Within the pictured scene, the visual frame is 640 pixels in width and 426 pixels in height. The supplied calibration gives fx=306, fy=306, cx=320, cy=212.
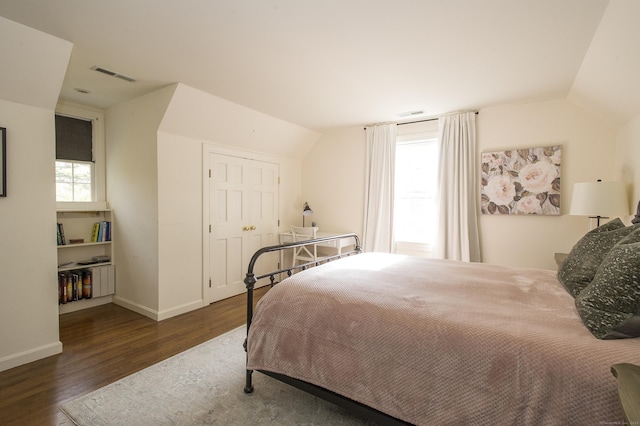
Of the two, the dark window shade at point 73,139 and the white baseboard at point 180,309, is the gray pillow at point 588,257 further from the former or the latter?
the dark window shade at point 73,139

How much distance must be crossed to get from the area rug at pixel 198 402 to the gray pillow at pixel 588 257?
1457 mm

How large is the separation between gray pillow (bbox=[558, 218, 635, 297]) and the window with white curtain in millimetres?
2004

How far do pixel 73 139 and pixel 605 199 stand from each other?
5.38 meters

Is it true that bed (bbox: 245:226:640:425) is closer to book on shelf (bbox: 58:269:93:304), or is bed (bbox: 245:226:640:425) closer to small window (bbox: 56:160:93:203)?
book on shelf (bbox: 58:269:93:304)

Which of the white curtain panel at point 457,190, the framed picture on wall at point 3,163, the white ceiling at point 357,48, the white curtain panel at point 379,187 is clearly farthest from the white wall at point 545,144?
the framed picture on wall at point 3,163

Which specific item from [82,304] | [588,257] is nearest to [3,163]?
[82,304]

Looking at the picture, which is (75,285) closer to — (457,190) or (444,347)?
(444,347)

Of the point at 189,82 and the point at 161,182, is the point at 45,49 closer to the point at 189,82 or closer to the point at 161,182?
the point at 189,82

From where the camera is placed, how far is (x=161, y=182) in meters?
3.28

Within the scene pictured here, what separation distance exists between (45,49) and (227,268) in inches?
109

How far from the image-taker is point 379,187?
4301mm

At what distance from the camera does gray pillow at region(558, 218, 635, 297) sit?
167 cm

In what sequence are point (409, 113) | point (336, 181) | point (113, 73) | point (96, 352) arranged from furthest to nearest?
point (336, 181)
point (409, 113)
point (113, 73)
point (96, 352)

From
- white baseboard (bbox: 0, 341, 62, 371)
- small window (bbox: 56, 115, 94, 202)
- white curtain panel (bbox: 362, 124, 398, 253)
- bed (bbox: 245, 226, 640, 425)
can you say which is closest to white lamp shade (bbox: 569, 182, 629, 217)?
bed (bbox: 245, 226, 640, 425)
